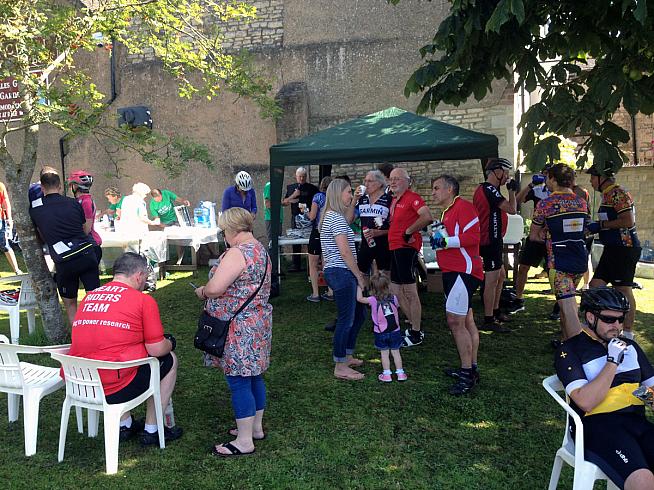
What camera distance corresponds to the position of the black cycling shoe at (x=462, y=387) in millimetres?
4355

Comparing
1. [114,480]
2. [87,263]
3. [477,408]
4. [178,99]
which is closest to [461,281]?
[477,408]

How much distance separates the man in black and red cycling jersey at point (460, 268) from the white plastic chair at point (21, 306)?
4.04m

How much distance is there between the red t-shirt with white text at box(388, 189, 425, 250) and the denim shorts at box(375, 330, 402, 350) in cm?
110

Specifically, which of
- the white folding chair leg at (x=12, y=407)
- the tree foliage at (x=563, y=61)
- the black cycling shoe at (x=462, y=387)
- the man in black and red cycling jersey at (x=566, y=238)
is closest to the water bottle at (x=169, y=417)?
the white folding chair leg at (x=12, y=407)

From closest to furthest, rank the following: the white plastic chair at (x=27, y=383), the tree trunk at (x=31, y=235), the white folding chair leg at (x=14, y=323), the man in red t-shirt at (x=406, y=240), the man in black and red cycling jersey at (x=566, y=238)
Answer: the white plastic chair at (x=27, y=383) → the man in black and red cycling jersey at (x=566, y=238) → the man in red t-shirt at (x=406, y=240) → the tree trunk at (x=31, y=235) → the white folding chair leg at (x=14, y=323)

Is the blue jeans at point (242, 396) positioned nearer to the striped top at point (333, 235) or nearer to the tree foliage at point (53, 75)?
the striped top at point (333, 235)

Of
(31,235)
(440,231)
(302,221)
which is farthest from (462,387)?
(302,221)

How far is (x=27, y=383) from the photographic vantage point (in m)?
3.59

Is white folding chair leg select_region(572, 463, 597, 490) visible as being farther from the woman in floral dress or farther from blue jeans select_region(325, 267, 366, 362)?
blue jeans select_region(325, 267, 366, 362)

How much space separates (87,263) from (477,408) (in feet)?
11.8

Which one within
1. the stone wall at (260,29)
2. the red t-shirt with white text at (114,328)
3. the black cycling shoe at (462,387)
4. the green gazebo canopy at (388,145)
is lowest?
the black cycling shoe at (462,387)

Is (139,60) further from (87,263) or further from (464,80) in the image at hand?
(464,80)

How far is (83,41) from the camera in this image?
5.64m

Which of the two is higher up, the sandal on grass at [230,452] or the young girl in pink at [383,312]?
the young girl in pink at [383,312]
